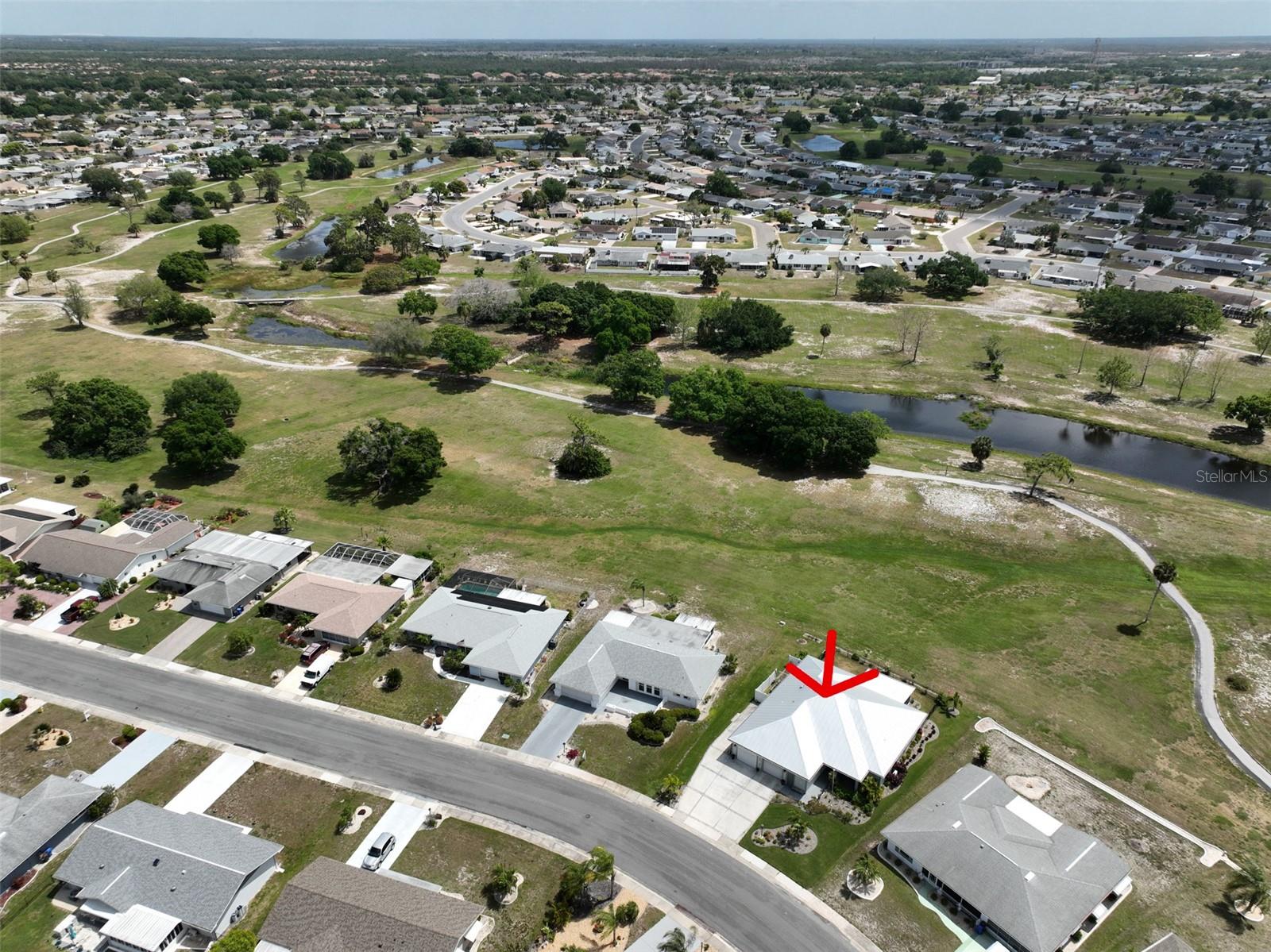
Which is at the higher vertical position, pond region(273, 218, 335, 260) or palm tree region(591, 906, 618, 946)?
pond region(273, 218, 335, 260)

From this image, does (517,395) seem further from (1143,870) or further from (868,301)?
(1143,870)

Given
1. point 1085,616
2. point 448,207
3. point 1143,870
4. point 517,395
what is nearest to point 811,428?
point 1085,616

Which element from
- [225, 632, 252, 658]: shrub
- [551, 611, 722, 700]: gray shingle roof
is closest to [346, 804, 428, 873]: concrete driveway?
[551, 611, 722, 700]: gray shingle roof

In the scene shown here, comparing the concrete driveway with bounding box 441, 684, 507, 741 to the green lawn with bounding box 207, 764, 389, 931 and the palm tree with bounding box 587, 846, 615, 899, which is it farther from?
the palm tree with bounding box 587, 846, 615, 899

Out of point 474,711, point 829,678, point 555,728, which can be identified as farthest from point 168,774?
point 829,678

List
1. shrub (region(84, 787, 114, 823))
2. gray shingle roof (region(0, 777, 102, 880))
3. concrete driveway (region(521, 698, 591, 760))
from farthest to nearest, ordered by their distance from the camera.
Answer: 1. concrete driveway (region(521, 698, 591, 760))
2. shrub (region(84, 787, 114, 823))
3. gray shingle roof (region(0, 777, 102, 880))

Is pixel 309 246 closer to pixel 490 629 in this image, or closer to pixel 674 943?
pixel 490 629
